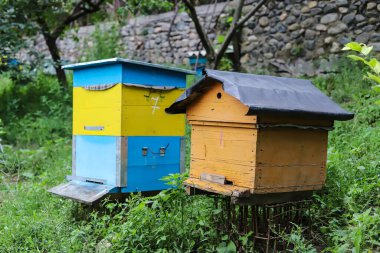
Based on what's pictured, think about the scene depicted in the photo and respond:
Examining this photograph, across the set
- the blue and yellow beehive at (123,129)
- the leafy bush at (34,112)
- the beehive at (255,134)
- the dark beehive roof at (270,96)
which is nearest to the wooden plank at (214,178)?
the beehive at (255,134)

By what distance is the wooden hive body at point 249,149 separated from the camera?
338cm

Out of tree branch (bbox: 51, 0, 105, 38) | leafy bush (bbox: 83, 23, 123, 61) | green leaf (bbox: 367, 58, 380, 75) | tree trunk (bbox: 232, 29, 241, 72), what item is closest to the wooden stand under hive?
green leaf (bbox: 367, 58, 380, 75)

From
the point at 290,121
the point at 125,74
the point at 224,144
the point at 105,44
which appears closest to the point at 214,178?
the point at 224,144

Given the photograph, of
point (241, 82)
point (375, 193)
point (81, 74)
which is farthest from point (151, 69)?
point (375, 193)

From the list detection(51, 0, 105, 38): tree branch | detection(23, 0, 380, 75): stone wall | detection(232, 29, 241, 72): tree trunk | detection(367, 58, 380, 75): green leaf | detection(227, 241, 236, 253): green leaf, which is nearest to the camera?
detection(367, 58, 380, 75): green leaf

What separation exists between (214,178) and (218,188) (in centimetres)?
12

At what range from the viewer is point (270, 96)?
351 cm

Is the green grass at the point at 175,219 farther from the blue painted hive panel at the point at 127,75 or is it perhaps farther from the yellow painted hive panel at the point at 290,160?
the blue painted hive panel at the point at 127,75

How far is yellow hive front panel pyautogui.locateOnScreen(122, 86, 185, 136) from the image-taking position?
471 cm

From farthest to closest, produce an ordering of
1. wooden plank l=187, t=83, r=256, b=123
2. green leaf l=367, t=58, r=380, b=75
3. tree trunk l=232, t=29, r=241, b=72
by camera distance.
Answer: tree trunk l=232, t=29, r=241, b=72
wooden plank l=187, t=83, r=256, b=123
green leaf l=367, t=58, r=380, b=75

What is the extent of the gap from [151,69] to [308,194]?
2051mm

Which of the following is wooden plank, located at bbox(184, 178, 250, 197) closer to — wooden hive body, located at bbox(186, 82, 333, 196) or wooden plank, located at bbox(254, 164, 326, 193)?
wooden hive body, located at bbox(186, 82, 333, 196)

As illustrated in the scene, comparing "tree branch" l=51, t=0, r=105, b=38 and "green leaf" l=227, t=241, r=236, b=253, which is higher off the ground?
"tree branch" l=51, t=0, r=105, b=38

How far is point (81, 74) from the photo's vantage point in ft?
17.2
